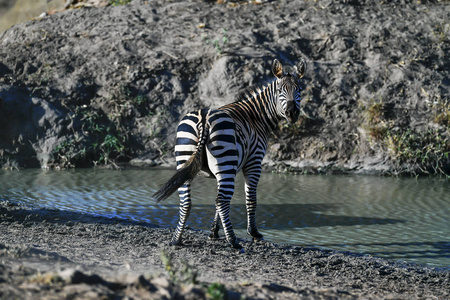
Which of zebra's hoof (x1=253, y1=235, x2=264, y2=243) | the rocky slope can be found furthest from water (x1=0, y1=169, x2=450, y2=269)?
the rocky slope

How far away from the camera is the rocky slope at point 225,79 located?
41.9 ft

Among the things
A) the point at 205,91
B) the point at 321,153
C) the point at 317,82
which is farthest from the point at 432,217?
the point at 205,91

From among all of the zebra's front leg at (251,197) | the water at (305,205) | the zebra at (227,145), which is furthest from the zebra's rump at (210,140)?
the water at (305,205)

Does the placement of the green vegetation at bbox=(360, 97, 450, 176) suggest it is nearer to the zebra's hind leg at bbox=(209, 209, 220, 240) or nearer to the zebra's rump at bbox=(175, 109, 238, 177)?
the zebra's hind leg at bbox=(209, 209, 220, 240)

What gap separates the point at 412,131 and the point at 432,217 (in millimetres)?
4497

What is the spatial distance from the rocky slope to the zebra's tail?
6338 mm

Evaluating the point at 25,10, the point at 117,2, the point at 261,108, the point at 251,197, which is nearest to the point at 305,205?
the point at 251,197

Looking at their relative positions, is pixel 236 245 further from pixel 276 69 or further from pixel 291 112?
pixel 276 69

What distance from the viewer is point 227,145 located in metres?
6.46

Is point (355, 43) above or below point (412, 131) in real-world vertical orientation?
above

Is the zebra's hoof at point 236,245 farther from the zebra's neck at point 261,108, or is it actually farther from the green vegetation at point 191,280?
the green vegetation at point 191,280

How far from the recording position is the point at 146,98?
1402cm

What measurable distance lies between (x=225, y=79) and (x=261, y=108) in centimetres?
641

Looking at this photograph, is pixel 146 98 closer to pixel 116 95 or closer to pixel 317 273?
pixel 116 95
